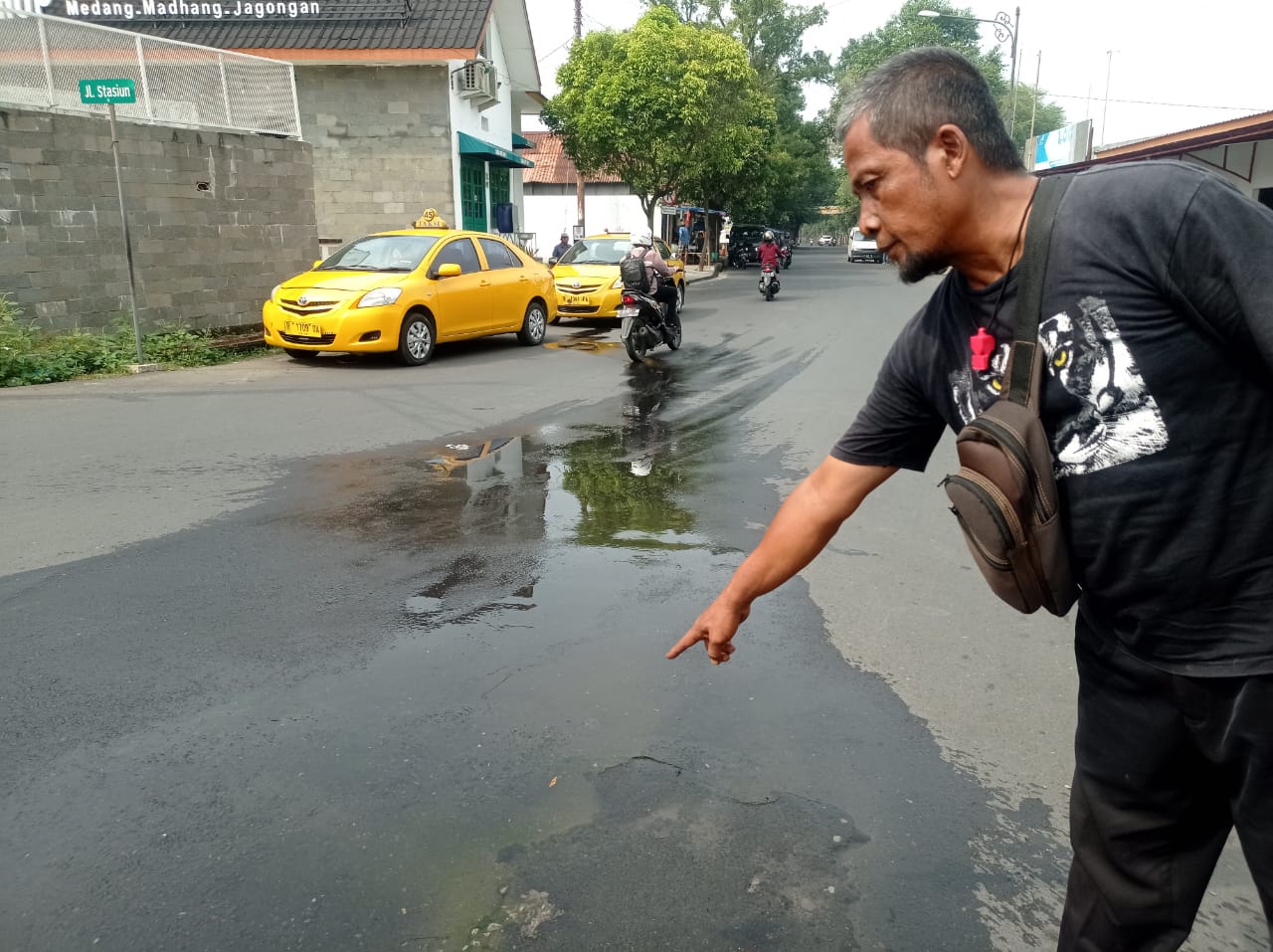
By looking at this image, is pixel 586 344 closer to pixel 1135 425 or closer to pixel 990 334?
pixel 990 334

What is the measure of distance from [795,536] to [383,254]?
11728 mm

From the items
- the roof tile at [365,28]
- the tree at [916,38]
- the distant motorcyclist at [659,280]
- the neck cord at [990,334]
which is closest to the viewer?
the neck cord at [990,334]

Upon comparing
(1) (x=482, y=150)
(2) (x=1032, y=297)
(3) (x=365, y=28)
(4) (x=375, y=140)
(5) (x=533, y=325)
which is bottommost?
(5) (x=533, y=325)

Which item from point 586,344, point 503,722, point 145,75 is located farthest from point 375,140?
point 503,722

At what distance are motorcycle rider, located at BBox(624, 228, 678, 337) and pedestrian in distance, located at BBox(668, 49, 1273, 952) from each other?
11.9 m

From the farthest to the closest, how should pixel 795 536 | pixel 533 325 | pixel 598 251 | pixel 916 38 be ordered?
pixel 916 38
pixel 598 251
pixel 533 325
pixel 795 536

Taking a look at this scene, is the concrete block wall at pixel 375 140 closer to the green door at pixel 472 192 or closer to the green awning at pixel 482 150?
the green awning at pixel 482 150

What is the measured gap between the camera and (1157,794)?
1791mm

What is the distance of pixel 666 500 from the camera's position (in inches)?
249

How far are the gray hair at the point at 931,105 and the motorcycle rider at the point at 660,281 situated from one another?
11.9 m

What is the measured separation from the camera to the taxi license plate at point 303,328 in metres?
11.9

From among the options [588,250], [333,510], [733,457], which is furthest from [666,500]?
[588,250]

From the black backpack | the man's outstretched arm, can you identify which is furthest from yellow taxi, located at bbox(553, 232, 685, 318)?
the man's outstretched arm

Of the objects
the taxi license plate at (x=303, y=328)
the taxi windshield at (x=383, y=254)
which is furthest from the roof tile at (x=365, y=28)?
the taxi license plate at (x=303, y=328)
